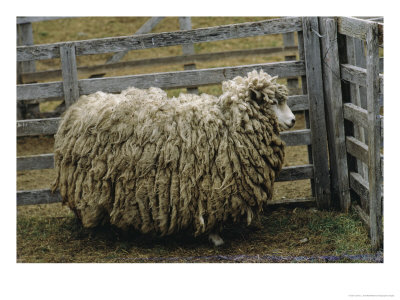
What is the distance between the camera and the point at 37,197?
211 inches

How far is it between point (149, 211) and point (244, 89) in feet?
4.31

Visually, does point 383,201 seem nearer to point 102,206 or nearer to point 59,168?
point 102,206

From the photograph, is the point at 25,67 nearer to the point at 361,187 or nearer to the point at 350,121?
the point at 350,121

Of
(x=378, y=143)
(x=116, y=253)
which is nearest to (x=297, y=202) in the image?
(x=378, y=143)

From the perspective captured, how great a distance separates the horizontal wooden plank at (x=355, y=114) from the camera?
4478mm

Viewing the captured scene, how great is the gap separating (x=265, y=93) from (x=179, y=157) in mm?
895

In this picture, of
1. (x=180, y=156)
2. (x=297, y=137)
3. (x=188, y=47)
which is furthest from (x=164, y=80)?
(x=188, y=47)

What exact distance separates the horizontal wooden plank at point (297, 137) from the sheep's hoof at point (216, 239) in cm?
120

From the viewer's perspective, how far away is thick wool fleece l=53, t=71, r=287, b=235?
4461 millimetres

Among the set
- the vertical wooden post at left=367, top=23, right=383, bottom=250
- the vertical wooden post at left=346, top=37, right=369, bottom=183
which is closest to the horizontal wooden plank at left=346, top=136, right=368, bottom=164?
the vertical wooden post at left=346, top=37, right=369, bottom=183

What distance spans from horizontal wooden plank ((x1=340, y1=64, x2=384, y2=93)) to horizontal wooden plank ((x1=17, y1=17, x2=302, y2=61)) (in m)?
0.62

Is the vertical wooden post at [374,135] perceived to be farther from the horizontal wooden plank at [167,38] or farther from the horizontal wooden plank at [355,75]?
the horizontal wooden plank at [167,38]

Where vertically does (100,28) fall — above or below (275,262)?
above

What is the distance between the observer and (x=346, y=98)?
16.8 feet
